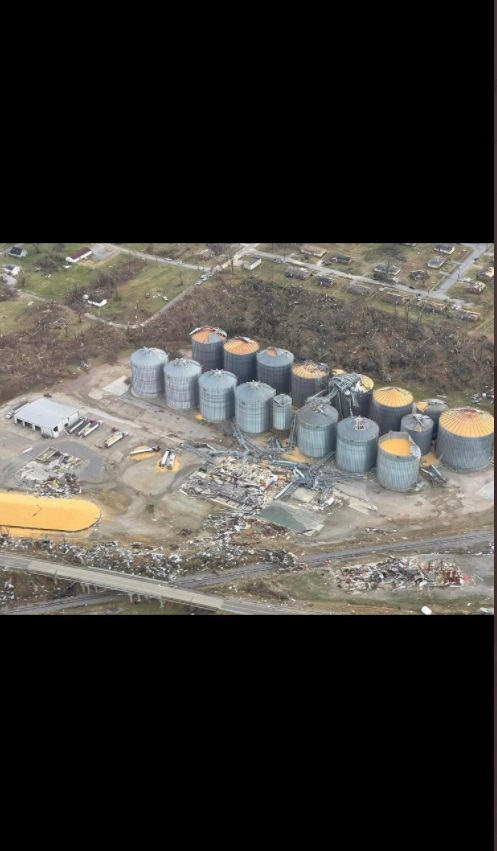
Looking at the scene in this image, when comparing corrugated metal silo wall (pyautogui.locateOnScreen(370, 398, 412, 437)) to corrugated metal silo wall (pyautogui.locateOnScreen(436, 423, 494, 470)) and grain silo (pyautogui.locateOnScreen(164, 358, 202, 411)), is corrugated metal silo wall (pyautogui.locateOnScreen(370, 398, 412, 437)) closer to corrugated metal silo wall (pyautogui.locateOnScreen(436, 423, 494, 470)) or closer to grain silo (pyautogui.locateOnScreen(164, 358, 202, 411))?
corrugated metal silo wall (pyautogui.locateOnScreen(436, 423, 494, 470))

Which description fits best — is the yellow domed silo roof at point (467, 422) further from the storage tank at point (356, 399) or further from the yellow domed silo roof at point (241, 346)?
the yellow domed silo roof at point (241, 346)

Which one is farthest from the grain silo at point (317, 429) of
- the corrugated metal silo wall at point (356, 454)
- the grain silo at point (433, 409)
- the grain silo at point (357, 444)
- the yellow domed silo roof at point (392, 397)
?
the grain silo at point (433, 409)

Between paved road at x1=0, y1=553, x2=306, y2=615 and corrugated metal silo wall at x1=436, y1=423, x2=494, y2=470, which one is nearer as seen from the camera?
paved road at x1=0, y1=553, x2=306, y2=615

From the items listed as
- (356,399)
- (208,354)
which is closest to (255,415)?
(356,399)

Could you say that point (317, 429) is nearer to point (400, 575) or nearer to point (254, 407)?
point (254, 407)

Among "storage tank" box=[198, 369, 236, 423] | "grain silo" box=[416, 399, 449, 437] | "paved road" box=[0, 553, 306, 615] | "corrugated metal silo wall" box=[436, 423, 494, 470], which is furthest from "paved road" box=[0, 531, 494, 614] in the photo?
"storage tank" box=[198, 369, 236, 423]
